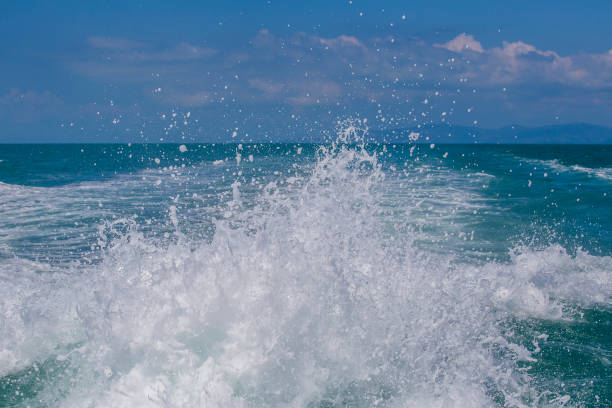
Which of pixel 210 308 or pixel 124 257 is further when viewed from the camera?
pixel 124 257

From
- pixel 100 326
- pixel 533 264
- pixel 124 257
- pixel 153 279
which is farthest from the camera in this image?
pixel 533 264

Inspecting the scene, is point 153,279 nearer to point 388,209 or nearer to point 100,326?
point 100,326

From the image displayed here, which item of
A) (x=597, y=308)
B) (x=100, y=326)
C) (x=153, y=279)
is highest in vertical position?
(x=153, y=279)

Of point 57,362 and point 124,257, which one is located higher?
point 124,257

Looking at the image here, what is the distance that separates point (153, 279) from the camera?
15.2 feet

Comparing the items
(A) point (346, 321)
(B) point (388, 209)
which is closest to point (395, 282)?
(A) point (346, 321)

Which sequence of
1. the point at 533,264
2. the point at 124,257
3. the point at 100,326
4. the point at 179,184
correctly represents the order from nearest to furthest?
the point at 100,326 → the point at 124,257 → the point at 533,264 → the point at 179,184

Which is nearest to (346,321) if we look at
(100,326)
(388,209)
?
(100,326)

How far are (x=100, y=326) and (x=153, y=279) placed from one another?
2.19 ft

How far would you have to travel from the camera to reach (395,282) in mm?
5027

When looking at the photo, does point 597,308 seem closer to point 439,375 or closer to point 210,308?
point 439,375

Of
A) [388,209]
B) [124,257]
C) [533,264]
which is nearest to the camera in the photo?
[124,257]

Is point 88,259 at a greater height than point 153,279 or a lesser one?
lesser

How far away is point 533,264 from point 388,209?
6642mm
